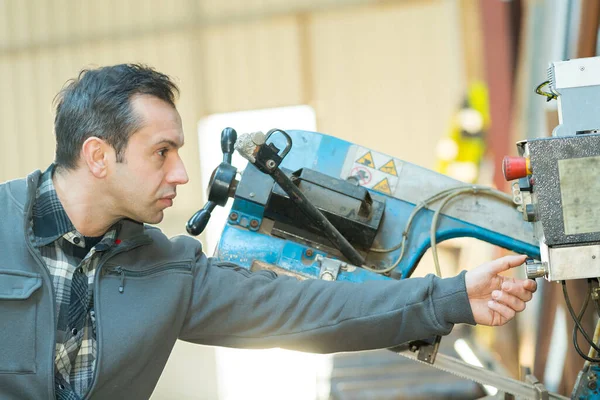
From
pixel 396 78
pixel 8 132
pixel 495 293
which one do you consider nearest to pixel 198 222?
pixel 495 293

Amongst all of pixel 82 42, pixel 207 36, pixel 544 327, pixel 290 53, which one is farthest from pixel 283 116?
pixel 544 327

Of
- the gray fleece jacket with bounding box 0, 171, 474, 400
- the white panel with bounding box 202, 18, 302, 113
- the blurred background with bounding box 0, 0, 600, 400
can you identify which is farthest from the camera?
the white panel with bounding box 202, 18, 302, 113

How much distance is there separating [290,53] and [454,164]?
2.24m

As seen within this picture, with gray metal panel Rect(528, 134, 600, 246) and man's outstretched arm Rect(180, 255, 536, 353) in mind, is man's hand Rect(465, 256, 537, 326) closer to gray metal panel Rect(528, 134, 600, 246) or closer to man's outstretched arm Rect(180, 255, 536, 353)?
man's outstretched arm Rect(180, 255, 536, 353)

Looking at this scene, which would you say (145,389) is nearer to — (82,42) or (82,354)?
(82,354)

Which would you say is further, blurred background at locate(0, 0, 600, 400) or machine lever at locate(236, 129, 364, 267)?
blurred background at locate(0, 0, 600, 400)

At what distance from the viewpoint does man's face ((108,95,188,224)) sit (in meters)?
1.48

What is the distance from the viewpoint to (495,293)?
4.32ft

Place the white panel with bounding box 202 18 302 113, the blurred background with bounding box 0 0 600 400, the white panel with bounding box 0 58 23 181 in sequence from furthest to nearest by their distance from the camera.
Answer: the white panel with bounding box 0 58 23 181 < the white panel with bounding box 202 18 302 113 < the blurred background with bounding box 0 0 600 400

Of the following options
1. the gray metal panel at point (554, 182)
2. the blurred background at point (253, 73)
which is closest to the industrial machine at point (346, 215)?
the gray metal panel at point (554, 182)

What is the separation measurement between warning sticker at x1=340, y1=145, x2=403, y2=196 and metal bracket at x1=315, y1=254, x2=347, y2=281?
0.61 ft

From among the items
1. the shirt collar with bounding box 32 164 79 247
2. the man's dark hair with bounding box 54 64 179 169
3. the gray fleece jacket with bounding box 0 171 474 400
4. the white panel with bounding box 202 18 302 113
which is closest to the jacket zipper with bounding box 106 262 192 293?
the gray fleece jacket with bounding box 0 171 474 400

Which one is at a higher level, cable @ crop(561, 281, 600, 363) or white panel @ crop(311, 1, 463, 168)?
white panel @ crop(311, 1, 463, 168)

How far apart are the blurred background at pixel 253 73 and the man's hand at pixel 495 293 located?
155 inches
